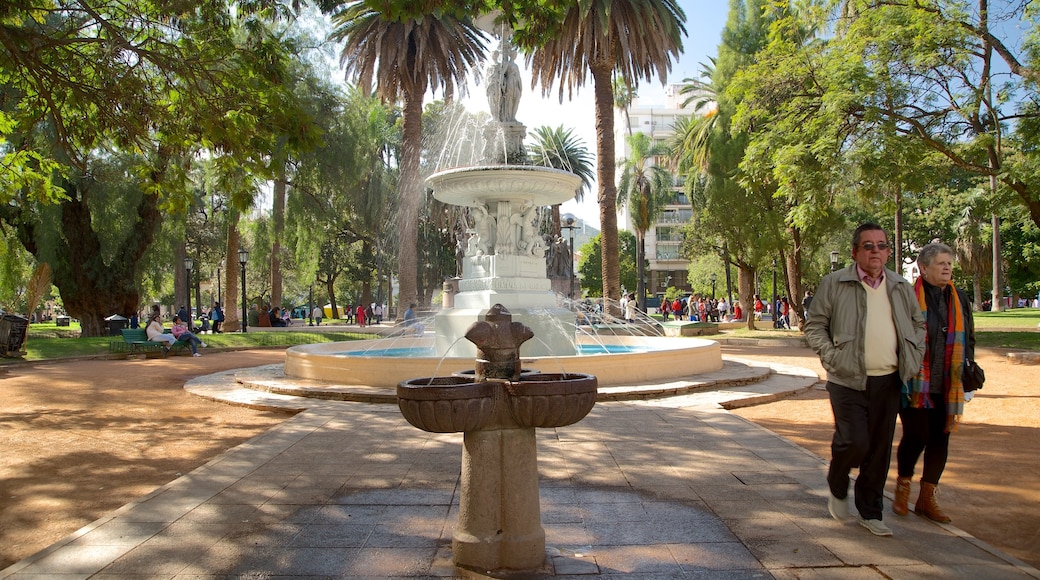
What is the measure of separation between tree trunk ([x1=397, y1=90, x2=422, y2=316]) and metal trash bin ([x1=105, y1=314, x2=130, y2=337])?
934 cm

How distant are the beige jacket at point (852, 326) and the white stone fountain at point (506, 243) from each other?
318 inches

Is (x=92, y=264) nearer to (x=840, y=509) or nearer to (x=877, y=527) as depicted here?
(x=840, y=509)

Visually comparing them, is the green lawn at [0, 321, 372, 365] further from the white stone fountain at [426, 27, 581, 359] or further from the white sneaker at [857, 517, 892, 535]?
the white sneaker at [857, 517, 892, 535]

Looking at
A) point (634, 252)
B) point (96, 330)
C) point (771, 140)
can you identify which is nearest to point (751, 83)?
point (771, 140)

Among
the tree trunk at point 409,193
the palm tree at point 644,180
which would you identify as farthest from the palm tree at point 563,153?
the tree trunk at point 409,193

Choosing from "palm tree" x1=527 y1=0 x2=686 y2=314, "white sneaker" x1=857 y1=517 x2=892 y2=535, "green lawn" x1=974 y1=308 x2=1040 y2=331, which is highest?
"palm tree" x1=527 y1=0 x2=686 y2=314

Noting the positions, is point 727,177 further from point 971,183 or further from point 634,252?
point 634,252

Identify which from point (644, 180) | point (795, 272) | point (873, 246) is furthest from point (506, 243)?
point (644, 180)

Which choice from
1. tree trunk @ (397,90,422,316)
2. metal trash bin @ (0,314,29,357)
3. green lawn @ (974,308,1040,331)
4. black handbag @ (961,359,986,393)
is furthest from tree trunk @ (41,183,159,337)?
green lawn @ (974,308,1040,331)

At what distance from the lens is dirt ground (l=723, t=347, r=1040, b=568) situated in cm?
423

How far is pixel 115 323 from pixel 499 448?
24.0 meters

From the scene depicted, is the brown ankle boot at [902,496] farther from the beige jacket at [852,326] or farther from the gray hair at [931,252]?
the gray hair at [931,252]

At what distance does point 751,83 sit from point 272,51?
11531 millimetres

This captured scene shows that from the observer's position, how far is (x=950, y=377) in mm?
4148
